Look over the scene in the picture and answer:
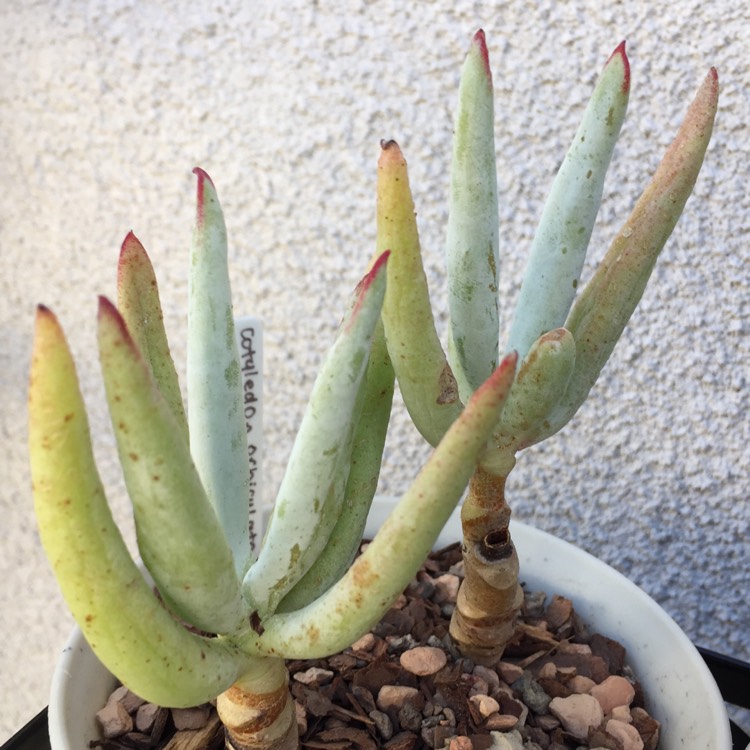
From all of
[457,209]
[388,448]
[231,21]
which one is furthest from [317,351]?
[457,209]

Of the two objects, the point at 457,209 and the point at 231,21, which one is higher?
the point at 231,21

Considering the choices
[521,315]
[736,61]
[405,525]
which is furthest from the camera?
[736,61]

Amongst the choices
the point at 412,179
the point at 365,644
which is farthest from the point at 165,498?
the point at 412,179

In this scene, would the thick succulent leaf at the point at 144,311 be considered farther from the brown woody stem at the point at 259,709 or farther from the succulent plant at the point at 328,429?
the brown woody stem at the point at 259,709

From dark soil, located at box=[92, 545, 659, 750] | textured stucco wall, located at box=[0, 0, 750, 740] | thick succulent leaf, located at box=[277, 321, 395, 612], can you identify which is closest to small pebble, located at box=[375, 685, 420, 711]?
dark soil, located at box=[92, 545, 659, 750]

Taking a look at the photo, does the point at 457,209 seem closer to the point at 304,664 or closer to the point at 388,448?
the point at 304,664

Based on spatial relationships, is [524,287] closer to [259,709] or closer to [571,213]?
[571,213]

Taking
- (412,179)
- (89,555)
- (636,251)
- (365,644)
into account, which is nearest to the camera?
(89,555)
